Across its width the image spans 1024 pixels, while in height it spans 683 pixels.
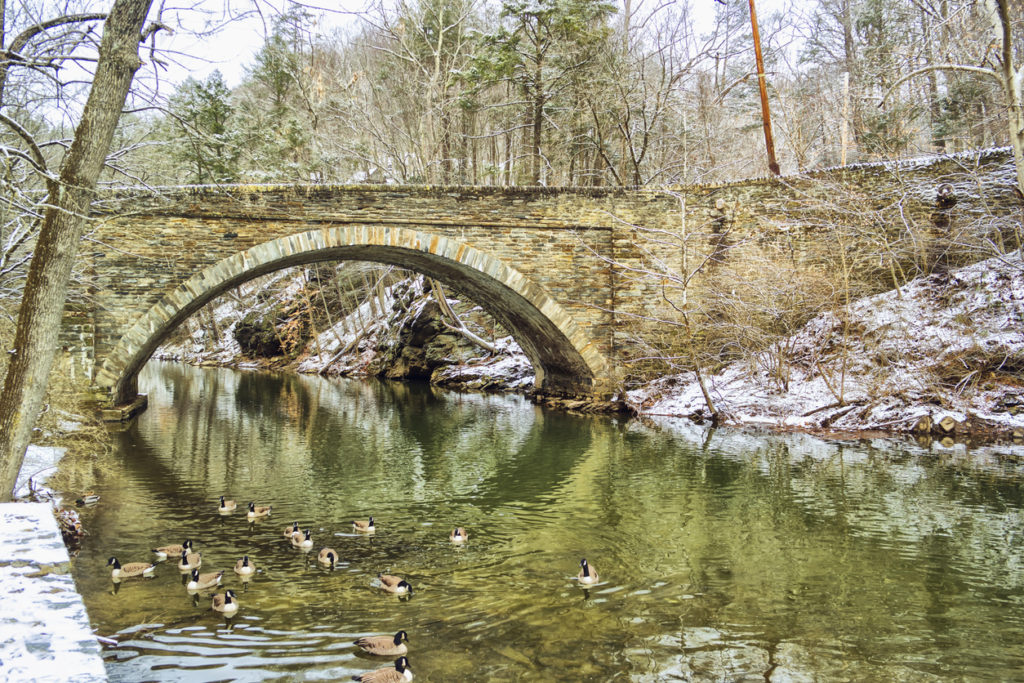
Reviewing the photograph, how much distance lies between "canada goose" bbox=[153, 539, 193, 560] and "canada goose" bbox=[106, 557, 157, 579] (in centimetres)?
29

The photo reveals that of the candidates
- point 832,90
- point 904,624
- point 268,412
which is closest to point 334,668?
point 904,624

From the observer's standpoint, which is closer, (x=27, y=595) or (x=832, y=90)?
(x=27, y=595)

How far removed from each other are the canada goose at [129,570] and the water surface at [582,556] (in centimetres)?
7

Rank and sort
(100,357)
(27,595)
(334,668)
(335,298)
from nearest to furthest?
(27,595) → (334,668) → (100,357) → (335,298)

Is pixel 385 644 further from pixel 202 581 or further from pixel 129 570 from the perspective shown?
pixel 129 570

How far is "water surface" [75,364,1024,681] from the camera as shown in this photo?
4195 mm

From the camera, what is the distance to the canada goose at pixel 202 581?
5141 millimetres

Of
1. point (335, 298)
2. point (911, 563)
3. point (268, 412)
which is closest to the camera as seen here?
point (911, 563)

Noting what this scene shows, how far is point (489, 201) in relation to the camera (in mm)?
13250

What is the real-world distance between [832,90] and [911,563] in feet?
74.7

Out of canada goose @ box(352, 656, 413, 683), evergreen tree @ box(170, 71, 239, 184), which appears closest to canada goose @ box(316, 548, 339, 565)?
canada goose @ box(352, 656, 413, 683)

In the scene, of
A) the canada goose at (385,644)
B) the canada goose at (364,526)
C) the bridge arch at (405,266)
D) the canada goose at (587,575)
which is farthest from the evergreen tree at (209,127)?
the canada goose at (385,644)

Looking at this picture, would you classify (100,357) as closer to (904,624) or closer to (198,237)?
(198,237)

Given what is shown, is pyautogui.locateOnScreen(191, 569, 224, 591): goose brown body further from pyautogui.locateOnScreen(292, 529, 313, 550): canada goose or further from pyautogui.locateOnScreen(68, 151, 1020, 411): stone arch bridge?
pyautogui.locateOnScreen(68, 151, 1020, 411): stone arch bridge
